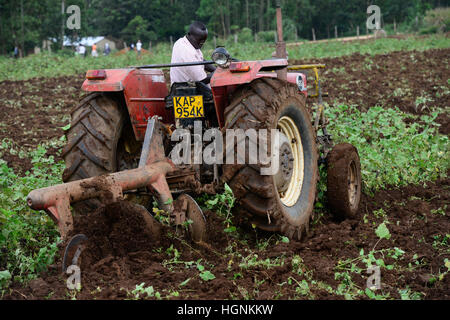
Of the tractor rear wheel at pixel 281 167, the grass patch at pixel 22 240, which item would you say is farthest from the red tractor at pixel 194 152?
the grass patch at pixel 22 240

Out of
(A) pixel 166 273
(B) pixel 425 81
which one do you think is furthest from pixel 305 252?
(B) pixel 425 81

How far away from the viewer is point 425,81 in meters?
14.1

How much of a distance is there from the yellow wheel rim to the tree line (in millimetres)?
41064

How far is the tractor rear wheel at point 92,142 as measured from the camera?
4468 mm

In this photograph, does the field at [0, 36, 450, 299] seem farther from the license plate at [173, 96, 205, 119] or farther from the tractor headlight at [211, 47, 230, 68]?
the tractor headlight at [211, 47, 230, 68]

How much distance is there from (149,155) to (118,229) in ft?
2.19

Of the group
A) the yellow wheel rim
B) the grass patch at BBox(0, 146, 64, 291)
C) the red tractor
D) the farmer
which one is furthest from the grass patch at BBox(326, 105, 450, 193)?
the grass patch at BBox(0, 146, 64, 291)

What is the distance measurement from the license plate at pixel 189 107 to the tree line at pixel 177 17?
136 ft

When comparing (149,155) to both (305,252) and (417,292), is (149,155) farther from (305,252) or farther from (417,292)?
(417,292)

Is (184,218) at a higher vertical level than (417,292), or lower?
higher

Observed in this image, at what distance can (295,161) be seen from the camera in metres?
5.06

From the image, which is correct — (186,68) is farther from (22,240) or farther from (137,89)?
(22,240)

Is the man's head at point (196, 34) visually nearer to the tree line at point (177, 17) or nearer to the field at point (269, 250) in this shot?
the field at point (269, 250)
